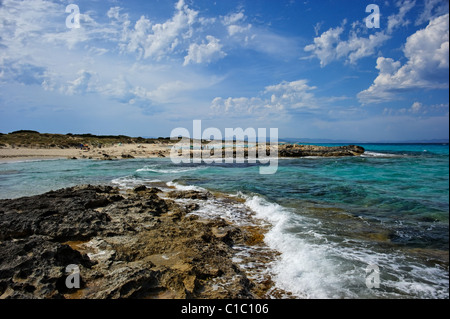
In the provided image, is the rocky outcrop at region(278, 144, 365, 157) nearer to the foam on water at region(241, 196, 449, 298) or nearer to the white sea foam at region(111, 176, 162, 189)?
the white sea foam at region(111, 176, 162, 189)

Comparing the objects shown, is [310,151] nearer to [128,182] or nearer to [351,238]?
[128,182]

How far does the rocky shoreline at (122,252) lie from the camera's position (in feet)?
12.0

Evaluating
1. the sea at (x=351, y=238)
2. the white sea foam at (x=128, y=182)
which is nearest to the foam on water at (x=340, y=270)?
the sea at (x=351, y=238)

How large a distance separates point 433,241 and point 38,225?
377 inches

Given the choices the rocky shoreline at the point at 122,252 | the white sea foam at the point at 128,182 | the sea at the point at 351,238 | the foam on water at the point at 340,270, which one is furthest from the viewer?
the white sea foam at the point at 128,182

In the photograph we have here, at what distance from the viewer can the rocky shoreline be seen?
366 centimetres

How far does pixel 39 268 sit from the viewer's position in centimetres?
393

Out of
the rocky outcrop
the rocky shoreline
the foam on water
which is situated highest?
the rocky outcrop

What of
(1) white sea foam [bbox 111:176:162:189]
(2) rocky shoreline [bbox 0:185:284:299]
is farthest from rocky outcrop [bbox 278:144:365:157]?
(2) rocky shoreline [bbox 0:185:284:299]

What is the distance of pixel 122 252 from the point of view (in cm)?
504

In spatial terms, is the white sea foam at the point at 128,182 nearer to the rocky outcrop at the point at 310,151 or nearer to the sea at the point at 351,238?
the sea at the point at 351,238
